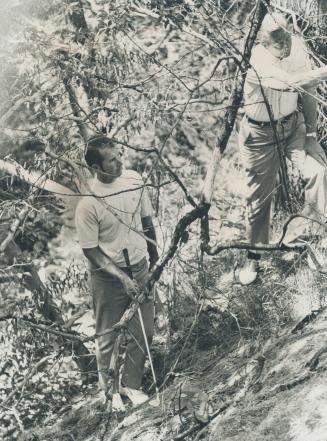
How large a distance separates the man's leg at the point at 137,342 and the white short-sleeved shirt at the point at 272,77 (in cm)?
106

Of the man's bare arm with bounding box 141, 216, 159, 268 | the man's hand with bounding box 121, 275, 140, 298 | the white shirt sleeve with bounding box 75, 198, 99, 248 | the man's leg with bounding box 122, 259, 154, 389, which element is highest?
the white shirt sleeve with bounding box 75, 198, 99, 248

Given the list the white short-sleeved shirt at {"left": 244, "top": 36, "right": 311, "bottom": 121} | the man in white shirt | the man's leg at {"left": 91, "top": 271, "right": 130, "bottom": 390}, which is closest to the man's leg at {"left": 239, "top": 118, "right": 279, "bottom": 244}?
the man in white shirt

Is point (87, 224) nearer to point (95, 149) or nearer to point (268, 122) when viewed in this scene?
point (95, 149)

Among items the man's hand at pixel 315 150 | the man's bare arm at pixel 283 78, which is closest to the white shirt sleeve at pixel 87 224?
the man's bare arm at pixel 283 78

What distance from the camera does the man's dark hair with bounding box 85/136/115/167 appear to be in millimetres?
4734

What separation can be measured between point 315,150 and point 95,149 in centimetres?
125

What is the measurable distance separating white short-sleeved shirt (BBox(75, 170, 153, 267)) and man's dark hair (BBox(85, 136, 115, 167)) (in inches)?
4.3

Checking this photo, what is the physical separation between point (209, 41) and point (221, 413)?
208cm

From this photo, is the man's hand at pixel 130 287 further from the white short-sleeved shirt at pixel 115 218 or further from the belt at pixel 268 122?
the belt at pixel 268 122

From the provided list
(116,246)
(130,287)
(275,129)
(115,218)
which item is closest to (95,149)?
(115,218)

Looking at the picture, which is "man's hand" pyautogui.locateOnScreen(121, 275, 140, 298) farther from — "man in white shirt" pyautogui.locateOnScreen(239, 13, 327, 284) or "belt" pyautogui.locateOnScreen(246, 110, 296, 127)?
"belt" pyautogui.locateOnScreen(246, 110, 296, 127)

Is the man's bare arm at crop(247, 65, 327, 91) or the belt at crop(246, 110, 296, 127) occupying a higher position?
the man's bare arm at crop(247, 65, 327, 91)

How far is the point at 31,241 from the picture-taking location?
194 inches

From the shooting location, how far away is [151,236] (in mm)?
4844
